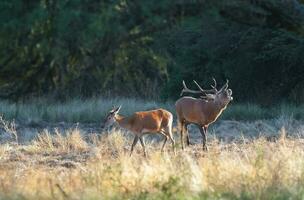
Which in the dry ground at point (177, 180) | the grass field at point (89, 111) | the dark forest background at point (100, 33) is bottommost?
the grass field at point (89, 111)

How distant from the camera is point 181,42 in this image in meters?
30.7

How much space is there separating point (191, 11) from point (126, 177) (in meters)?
2.94

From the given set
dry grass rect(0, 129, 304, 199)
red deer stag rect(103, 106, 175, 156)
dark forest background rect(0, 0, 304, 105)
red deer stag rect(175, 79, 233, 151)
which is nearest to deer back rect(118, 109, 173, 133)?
red deer stag rect(103, 106, 175, 156)

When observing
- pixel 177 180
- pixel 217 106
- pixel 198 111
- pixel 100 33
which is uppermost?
pixel 100 33

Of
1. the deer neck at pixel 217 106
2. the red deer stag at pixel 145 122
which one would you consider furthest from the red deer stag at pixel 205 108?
the red deer stag at pixel 145 122

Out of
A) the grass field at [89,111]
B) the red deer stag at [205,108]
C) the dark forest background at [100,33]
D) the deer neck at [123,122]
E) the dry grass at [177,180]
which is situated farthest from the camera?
the grass field at [89,111]

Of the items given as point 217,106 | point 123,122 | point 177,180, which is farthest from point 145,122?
point 177,180

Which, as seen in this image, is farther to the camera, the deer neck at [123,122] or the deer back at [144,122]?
the deer neck at [123,122]

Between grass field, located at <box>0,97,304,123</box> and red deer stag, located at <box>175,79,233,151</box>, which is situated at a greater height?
red deer stag, located at <box>175,79,233,151</box>

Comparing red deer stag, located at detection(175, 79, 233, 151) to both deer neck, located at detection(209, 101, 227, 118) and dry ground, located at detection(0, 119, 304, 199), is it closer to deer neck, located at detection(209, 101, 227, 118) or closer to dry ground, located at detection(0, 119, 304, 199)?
deer neck, located at detection(209, 101, 227, 118)

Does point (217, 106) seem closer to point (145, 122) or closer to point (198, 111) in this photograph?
point (198, 111)

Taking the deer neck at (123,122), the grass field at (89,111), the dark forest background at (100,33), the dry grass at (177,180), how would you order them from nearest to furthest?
1. the dark forest background at (100,33)
2. the dry grass at (177,180)
3. the deer neck at (123,122)
4. the grass field at (89,111)

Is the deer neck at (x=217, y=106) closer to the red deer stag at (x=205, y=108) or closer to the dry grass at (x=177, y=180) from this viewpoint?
the red deer stag at (x=205, y=108)

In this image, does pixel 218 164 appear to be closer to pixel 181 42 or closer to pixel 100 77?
pixel 100 77
